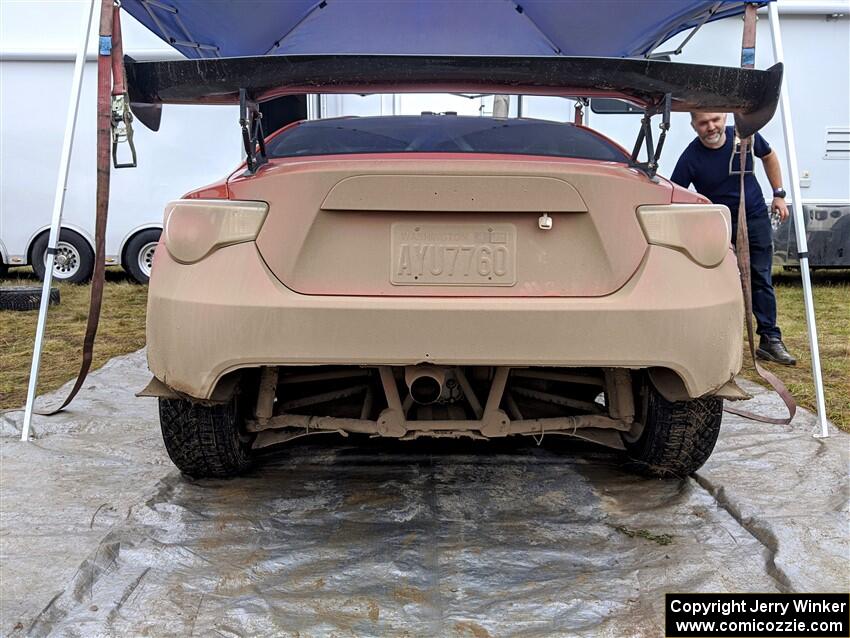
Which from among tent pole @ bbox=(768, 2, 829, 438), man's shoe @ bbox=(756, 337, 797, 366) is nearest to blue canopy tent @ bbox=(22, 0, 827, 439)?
tent pole @ bbox=(768, 2, 829, 438)

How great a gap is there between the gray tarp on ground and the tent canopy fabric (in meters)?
3.03

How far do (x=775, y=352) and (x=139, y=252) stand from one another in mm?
7523

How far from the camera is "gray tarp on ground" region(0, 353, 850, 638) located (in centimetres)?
209

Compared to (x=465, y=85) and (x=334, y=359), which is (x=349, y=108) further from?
(x=334, y=359)

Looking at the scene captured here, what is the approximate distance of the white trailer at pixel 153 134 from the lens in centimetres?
858

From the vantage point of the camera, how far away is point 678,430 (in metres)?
2.79

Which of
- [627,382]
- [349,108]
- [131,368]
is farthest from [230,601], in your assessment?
[349,108]

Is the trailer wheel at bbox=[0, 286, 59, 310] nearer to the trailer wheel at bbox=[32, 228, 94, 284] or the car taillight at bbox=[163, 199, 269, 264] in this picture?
the trailer wheel at bbox=[32, 228, 94, 284]

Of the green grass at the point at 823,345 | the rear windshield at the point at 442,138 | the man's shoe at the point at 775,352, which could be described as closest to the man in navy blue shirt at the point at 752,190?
the man's shoe at the point at 775,352

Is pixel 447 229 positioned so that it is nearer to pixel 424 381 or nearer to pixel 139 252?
pixel 424 381

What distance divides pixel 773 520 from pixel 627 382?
70 cm

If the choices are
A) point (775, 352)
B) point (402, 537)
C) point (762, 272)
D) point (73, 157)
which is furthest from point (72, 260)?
point (402, 537)

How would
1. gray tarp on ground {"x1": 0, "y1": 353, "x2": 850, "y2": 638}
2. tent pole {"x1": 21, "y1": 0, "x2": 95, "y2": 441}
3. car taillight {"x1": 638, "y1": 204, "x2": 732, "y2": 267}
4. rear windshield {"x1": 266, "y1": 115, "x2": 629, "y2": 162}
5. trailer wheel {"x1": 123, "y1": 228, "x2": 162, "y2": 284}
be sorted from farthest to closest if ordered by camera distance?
trailer wheel {"x1": 123, "y1": 228, "x2": 162, "y2": 284}
tent pole {"x1": 21, "y1": 0, "x2": 95, "y2": 441}
rear windshield {"x1": 266, "y1": 115, "x2": 629, "y2": 162}
car taillight {"x1": 638, "y1": 204, "x2": 732, "y2": 267}
gray tarp on ground {"x1": 0, "y1": 353, "x2": 850, "y2": 638}

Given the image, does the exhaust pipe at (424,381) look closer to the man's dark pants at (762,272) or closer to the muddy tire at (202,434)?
the muddy tire at (202,434)
